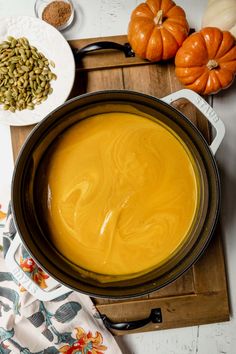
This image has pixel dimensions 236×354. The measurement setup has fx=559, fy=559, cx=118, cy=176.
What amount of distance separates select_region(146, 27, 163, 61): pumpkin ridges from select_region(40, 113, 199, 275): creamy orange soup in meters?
0.14

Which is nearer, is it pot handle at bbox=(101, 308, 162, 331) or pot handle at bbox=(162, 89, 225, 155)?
pot handle at bbox=(162, 89, 225, 155)

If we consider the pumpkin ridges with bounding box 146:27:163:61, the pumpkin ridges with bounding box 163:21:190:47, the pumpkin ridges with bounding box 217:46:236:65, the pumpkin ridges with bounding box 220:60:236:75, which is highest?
the pumpkin ridges with bounding box 163:21:190:47

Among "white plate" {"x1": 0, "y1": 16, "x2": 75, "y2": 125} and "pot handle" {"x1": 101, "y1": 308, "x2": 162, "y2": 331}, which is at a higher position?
"white plate" {"x1": 0, "y1": 16, "x2": 75, "y2": 125}

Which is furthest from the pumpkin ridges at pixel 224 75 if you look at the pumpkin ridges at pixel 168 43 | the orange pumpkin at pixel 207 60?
the pumpkin ridges at pixel 168 43

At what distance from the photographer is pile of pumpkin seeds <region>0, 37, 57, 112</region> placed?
127cm

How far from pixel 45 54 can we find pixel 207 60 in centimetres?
37

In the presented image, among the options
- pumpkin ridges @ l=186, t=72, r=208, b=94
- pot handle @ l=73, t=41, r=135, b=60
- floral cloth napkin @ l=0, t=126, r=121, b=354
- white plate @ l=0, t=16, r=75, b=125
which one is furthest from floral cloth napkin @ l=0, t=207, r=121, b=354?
pumpkin ridges @ l=186, t=72, r=208, b=94

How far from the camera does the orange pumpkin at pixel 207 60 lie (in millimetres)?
1220

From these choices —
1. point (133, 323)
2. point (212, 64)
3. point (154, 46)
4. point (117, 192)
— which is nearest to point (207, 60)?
point (212, 64)

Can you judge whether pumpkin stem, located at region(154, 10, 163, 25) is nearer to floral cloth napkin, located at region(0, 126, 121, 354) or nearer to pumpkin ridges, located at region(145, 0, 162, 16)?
pumpkin ridges, located at region(145, 0, 162, 16)

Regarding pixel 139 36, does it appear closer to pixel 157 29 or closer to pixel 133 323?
pixel 157 29

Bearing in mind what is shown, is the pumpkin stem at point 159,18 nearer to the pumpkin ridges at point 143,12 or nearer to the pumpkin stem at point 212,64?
the pumpkin ridges at point 143,12

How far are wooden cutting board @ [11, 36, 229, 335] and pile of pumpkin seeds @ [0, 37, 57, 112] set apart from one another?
0.06m

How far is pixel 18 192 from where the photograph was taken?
117 centimetres
